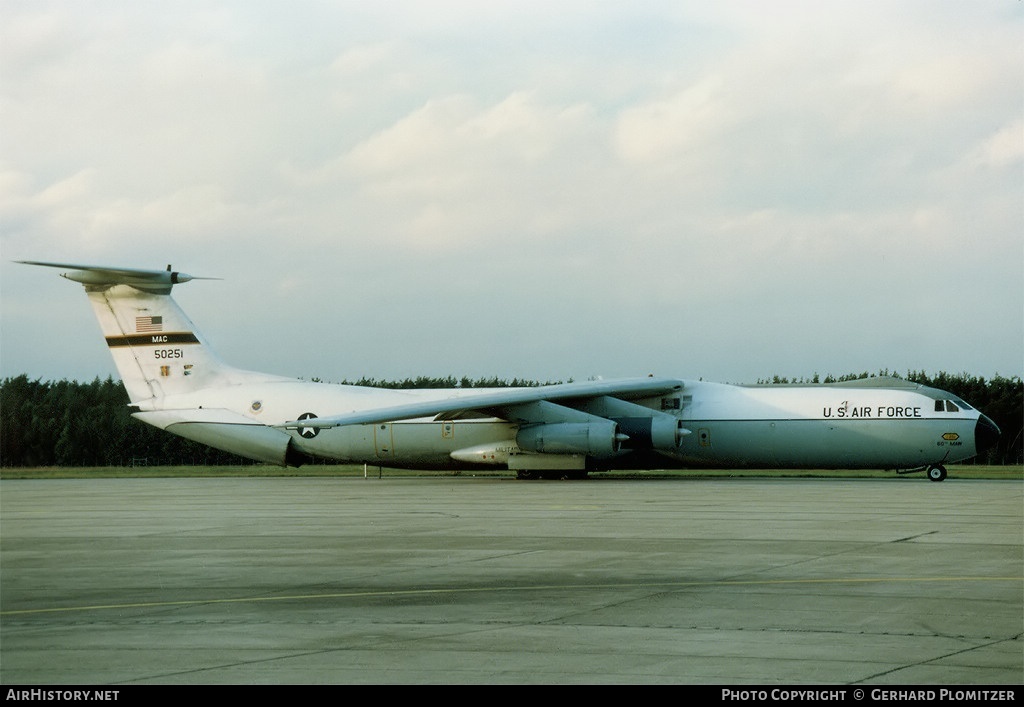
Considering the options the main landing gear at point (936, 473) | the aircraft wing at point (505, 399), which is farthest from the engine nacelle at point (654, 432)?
the main landing gear at point (936, 473)

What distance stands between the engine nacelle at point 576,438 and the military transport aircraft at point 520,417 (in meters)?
0.04

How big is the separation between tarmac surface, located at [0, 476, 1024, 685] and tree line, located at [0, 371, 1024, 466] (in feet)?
84.3

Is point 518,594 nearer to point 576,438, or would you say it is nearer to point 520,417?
point 576,438

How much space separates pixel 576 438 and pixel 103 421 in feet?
90.3

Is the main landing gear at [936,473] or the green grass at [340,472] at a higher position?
the main landing gear at [936,473]

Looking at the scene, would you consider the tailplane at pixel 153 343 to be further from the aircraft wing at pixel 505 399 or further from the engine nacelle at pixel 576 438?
the engine nacelle at pixel 576 438

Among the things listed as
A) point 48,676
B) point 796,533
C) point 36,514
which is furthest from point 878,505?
point 48,676

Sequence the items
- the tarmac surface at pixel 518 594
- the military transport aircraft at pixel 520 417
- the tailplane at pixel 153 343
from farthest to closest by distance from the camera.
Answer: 1. the tailplane at pixel 153 343
2. the military transport aircraft at pixel 520 417
3. the tarmac surface at pixel 518 594

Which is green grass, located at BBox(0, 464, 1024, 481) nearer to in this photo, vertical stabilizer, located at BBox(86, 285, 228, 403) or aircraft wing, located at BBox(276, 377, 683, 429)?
vertical stabilizer, located at BBox(86, 285, 228, 403)

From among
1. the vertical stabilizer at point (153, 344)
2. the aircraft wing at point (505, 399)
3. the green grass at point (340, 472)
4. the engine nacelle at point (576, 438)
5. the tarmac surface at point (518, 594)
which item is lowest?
the tarmac surface at point (518, 594)

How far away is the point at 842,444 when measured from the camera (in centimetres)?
3198

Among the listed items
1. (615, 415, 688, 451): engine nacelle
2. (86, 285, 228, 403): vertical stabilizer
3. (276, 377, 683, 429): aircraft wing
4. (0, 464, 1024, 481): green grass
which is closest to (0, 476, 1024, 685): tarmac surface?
(276, 377, 683, 429): aircraft wing

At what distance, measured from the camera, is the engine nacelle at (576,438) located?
32.1 metres

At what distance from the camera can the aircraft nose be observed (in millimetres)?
31250
